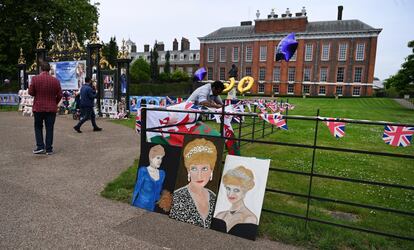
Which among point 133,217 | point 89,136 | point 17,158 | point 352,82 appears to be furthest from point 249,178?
point 352,82

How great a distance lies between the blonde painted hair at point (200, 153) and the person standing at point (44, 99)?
14.4 feet

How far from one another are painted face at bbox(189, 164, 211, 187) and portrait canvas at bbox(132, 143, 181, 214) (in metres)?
0.31

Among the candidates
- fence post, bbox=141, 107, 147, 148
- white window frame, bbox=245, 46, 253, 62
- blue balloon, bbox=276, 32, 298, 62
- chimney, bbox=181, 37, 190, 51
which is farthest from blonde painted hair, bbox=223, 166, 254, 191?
chimney, bbox=181, 37, 190, 51

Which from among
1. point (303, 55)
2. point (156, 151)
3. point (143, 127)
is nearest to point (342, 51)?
point (303, 55)

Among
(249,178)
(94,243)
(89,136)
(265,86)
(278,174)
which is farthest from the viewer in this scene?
(265,86)

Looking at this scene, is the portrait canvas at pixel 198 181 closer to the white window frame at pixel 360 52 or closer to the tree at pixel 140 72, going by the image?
the tree at pixel 140 72

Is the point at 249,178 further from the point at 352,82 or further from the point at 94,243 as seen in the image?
the point at 352,82

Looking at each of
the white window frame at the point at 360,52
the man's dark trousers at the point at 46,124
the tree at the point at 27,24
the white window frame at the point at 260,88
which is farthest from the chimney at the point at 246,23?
the man's dark trousers at the point at 46,124

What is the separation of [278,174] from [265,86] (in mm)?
51554

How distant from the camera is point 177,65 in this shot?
7631 cm

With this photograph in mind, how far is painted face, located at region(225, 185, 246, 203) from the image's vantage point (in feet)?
11.7

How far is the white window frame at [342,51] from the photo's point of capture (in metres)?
50.5

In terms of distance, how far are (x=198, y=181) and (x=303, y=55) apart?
2125 inches

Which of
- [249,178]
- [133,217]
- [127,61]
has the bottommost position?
[133,217]
